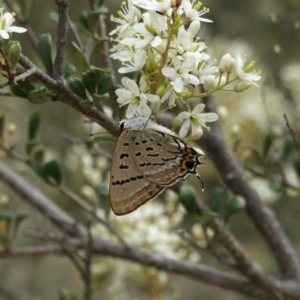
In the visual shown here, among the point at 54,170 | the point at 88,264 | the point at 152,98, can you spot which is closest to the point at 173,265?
the point at 88,264

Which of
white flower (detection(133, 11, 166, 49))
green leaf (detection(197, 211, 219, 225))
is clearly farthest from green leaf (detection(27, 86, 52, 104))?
green leaf (detection(197, 211, 219, 225))

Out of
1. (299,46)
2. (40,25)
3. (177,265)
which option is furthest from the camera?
(40,25)

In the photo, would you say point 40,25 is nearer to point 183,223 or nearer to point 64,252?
point 183,223

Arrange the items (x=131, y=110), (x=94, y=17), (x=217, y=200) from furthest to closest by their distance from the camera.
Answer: (x=217, y=200) → (x=94, y=17) → (x=131, y=110)

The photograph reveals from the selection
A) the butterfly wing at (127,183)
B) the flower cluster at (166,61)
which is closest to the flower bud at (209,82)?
the flower cluster at (166,61)

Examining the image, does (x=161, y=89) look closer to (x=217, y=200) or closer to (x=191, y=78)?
(x=191, y=78)

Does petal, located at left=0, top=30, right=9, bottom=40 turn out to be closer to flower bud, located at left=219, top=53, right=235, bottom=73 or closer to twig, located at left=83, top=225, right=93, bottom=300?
flower bud, located at left=219, top=53, right=235, bottom=73

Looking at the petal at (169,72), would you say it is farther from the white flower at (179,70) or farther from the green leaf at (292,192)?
the green leaf at (292,192)

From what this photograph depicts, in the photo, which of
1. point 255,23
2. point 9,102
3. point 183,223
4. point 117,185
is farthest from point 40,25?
point 117,185
